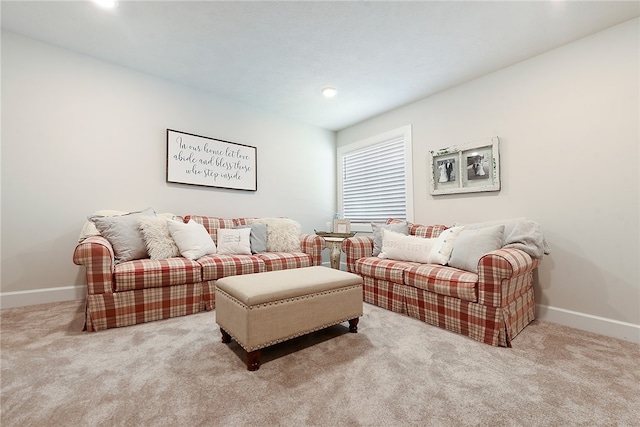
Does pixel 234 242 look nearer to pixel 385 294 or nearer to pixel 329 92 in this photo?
pixel 385 294

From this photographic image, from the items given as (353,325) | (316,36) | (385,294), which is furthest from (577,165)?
(316,36)

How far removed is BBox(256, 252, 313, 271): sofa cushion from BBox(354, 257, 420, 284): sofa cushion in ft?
1.90

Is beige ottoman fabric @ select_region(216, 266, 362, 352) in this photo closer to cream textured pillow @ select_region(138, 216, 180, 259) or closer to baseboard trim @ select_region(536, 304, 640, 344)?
cream textured pillow @ select_region(138, 216, 180, 259)

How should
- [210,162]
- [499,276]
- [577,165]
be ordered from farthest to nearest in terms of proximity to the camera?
[210,162] < [577,165] < [499,276]

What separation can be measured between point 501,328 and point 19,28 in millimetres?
4588

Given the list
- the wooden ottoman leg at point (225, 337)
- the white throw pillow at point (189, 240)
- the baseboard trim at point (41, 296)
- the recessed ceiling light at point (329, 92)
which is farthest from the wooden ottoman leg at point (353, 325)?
the baseboard trim at point (41, 296)

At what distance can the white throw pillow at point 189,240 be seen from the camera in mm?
2578

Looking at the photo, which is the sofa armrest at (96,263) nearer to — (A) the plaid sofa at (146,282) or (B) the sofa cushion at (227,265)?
(A) the plaid sofa at (146,282)

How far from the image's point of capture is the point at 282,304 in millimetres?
1637

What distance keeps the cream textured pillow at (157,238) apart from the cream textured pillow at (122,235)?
0.18 feet

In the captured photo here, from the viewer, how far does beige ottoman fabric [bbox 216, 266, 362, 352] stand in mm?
1544

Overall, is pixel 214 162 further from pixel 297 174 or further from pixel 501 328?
pixel 501 328

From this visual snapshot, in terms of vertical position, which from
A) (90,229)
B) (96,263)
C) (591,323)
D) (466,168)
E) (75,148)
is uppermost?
(75,148)

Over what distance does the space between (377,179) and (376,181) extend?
4 centimetres
